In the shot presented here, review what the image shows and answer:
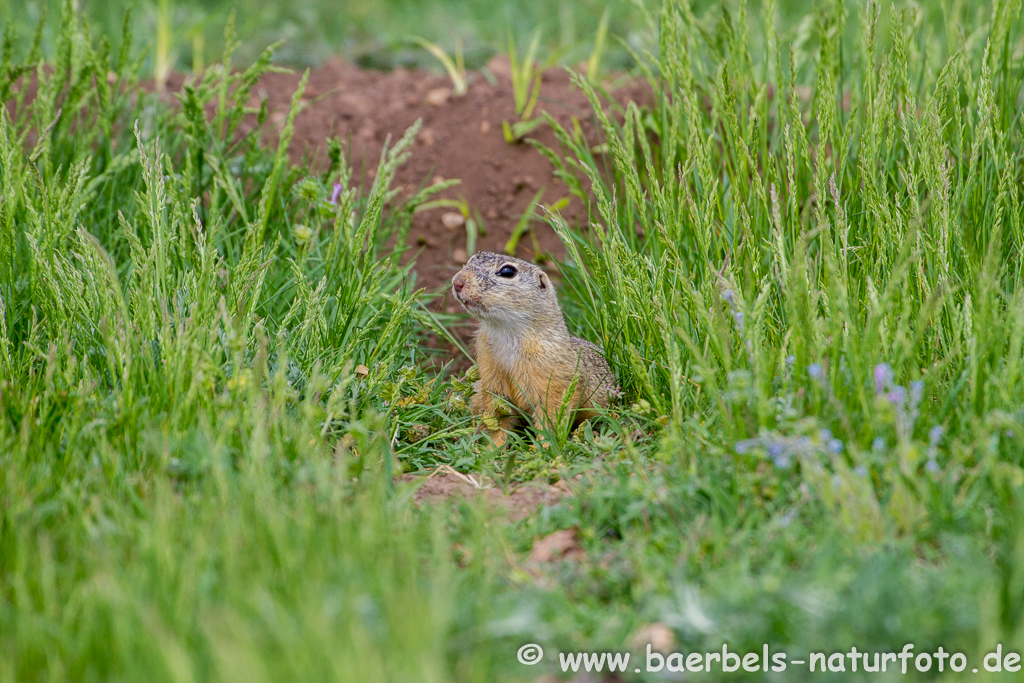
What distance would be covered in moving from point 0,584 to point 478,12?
6.64 m

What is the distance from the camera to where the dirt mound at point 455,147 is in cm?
543

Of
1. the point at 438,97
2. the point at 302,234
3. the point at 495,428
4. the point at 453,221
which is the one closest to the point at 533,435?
the point at 495,428

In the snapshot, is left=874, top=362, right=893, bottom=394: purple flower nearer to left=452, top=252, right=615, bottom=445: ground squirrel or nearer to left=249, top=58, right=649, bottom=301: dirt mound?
left=452, top=252, right=615, bottom=445: ground squirrel

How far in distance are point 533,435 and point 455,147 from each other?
2.30 meters

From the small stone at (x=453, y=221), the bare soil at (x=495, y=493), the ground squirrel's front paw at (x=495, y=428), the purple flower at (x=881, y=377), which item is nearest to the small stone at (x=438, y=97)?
the small stone at (x=453, y=221)

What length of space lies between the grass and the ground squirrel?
132mm

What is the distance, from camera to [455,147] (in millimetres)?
5656

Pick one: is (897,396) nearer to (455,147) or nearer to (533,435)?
(533,435)

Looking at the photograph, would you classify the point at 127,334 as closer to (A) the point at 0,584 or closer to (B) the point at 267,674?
(A) the point at 0,584

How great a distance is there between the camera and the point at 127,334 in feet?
9.71

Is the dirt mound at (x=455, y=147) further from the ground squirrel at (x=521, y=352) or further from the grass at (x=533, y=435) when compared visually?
the ground squirrel at (x=521, y=352)

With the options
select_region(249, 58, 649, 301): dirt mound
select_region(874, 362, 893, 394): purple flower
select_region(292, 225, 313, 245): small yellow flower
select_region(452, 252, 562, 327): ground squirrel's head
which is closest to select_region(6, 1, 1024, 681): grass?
select_region(874, 362, 893, 394): purple flower

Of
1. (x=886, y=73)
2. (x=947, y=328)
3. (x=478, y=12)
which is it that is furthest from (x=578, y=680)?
(x=478, y=12)

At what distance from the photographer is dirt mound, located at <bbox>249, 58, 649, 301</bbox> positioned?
17.8 feet
